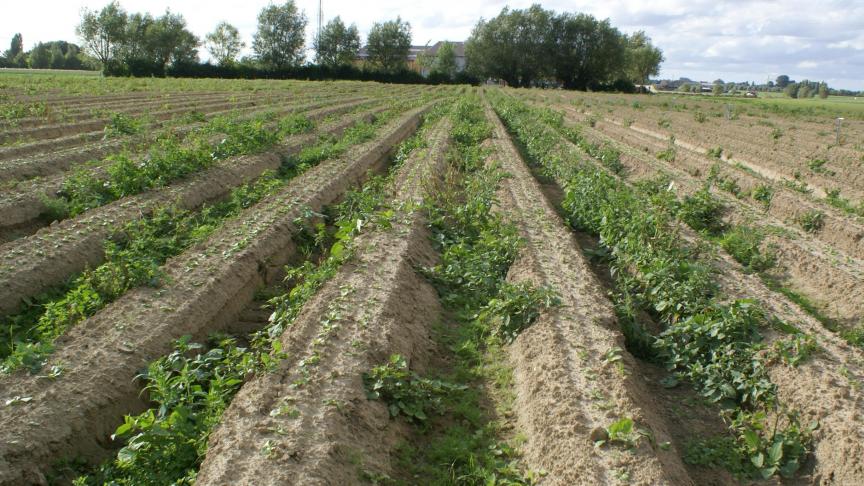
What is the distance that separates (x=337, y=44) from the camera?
82.0m

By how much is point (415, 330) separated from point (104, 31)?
79289 millimetres

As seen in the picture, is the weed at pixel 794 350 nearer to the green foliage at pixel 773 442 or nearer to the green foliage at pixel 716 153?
the green foliage at pixel 773 442

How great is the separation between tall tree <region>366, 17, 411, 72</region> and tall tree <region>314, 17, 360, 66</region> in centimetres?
203

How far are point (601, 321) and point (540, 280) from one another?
41.4 inches

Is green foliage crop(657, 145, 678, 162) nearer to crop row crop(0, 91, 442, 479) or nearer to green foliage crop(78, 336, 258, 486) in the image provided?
crop row crop(0, 91, 442, 479)

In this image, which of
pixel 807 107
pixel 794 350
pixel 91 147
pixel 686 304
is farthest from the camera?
pixel 807 107

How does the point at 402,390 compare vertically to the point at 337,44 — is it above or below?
below

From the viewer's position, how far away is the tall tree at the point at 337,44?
81.2 meters

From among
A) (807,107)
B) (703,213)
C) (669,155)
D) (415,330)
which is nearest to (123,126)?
(415,330)

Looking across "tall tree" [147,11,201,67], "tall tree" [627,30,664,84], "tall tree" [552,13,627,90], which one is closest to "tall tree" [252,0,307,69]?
"tall tree" [147,11,201,67]

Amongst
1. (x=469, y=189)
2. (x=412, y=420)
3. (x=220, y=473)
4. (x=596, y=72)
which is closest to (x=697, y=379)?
(x=412, y=420)

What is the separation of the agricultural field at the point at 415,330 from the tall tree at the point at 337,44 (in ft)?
241

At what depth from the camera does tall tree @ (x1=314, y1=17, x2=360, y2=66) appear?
8119 centimetres

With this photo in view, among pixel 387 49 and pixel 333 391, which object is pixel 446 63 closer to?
pixel 387 49
